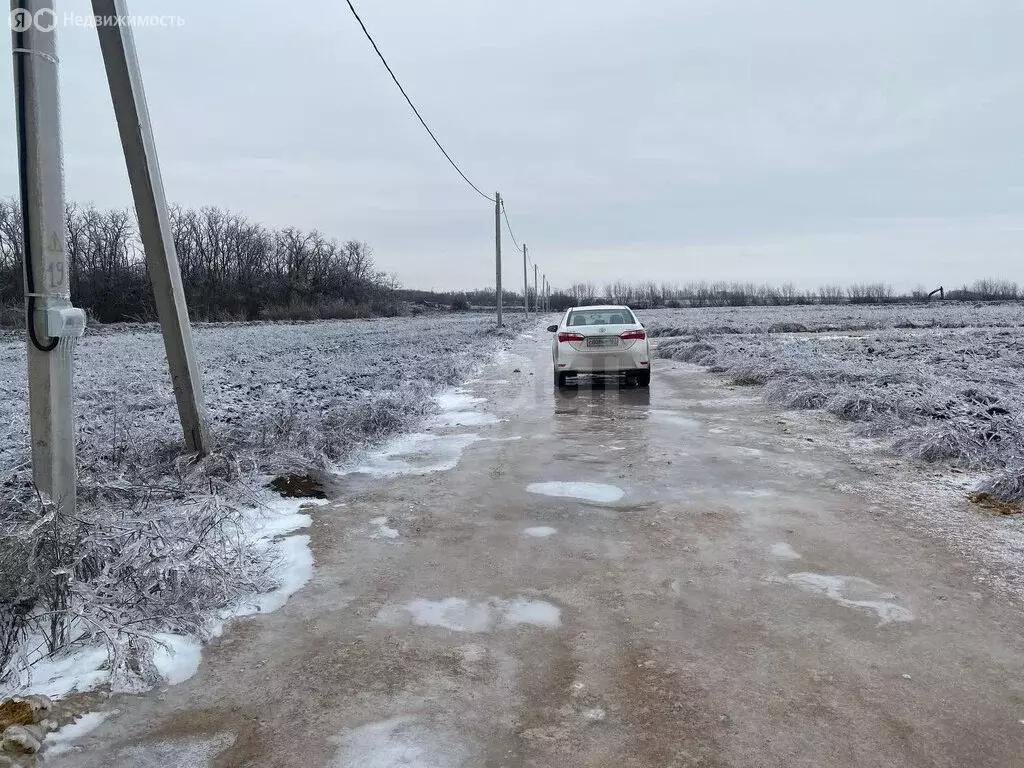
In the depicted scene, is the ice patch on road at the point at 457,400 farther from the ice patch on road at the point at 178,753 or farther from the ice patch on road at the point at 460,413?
the ice patch on road at the point at 178,753

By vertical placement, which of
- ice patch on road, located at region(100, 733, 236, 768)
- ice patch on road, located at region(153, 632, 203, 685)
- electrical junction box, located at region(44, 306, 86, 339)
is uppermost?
electrical junction box, located at region(44, 306, 86, 339)

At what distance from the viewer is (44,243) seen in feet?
14.0

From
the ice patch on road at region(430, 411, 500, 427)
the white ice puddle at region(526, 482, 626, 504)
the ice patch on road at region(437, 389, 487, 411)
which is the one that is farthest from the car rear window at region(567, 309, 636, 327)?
the white ice puddle at region(526, 482, 626, 504)

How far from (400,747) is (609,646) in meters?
1.15

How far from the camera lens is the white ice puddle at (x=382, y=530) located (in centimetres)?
512

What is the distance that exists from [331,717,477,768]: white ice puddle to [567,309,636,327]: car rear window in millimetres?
10978

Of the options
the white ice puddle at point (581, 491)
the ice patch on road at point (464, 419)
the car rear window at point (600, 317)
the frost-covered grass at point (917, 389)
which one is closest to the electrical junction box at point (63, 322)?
the white ice puddle at point (581, 491)

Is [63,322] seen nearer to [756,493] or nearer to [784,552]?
[784,552]

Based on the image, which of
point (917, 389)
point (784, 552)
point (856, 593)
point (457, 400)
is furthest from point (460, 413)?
point (856, 593)

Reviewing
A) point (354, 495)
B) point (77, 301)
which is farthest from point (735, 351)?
point (77, 301)

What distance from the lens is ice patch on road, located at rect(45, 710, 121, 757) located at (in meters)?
2.66

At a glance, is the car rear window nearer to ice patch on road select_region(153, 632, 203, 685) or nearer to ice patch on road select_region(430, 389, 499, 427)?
ice patch on road select_region(430, 389, 499, 427)

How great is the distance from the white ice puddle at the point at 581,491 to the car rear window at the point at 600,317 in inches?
284

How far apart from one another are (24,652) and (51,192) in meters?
2.63
